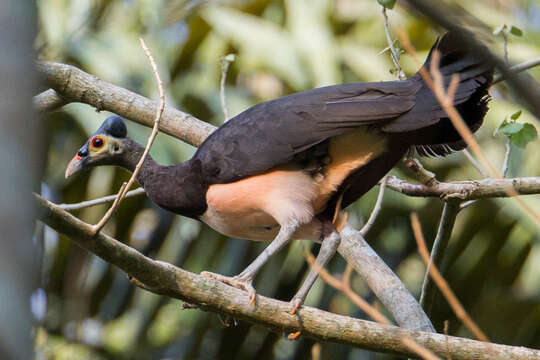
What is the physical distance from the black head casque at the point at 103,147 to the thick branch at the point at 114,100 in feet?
0.43

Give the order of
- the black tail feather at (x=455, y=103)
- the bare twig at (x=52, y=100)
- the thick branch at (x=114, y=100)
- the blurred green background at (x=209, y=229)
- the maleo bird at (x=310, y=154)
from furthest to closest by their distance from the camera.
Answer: the blurred green background at (x=209, y=229) → the bare twig at (x=52, y=100) → the thick branch at (x=114, y=100) → the maleo bird at (x=310, y=154) → the black tail feather at (x=455, y=103)

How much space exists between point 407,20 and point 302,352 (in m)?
3.91

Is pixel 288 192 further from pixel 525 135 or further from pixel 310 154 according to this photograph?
pixel 525 135

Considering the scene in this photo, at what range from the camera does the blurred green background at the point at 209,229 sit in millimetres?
6750

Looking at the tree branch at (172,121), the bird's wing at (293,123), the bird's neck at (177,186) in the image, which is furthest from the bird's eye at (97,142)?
the bird's wing at (293,123)

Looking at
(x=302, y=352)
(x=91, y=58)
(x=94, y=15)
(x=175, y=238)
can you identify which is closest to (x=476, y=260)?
(x=302, y=352)

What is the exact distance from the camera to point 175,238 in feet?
24.3

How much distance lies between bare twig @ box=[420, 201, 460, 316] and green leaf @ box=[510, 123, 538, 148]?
2.13ft

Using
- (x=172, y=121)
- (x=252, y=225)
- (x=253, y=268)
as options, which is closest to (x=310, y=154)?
(x=252, y=225)

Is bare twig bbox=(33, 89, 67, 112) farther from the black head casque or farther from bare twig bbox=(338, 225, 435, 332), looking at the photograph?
bare twig bbox=(338, 225, 435, 332)

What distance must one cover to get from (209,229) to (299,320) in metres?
4.06

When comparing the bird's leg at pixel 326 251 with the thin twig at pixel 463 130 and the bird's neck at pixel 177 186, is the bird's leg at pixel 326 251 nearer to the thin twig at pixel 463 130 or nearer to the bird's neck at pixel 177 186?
the bird's neck at pixel 177 186

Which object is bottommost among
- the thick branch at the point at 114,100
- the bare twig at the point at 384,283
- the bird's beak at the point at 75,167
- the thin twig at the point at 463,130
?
the thin twig at the point at 463,130

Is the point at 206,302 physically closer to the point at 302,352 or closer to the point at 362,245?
the point at 362,245
